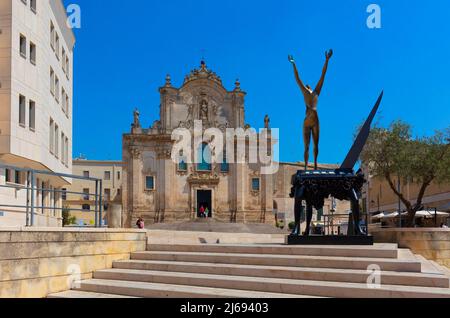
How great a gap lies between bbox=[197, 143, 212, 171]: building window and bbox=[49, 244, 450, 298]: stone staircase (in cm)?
4557

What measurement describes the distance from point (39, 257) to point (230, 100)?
164ft

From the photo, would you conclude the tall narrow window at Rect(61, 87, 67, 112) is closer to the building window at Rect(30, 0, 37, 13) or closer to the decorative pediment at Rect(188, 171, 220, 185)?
the building window at Rect(30, 0, 37, 13)

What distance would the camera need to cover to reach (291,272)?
9.99 metres

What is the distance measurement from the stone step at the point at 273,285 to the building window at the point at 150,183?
45506mm

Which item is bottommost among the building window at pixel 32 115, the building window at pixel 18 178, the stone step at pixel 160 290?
the stone step at pixel 160 290

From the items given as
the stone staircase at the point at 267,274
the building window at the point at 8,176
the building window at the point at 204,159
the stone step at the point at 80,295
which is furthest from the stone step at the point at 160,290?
the building window at the point at 204,159

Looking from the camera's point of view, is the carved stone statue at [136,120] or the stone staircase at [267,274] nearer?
the stone staircase at [267,274]

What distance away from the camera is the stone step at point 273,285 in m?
8.33

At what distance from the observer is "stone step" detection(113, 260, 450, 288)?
8797 mm

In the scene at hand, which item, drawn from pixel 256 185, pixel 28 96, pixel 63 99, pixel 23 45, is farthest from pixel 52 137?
pixel 256 185

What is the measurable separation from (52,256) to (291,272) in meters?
4.91

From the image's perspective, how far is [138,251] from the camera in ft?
43.5

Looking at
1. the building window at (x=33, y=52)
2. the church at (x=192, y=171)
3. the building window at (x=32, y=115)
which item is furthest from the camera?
the church at (x=192, y=171)

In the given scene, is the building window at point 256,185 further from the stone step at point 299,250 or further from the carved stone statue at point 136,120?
the stone step at point 299,250
